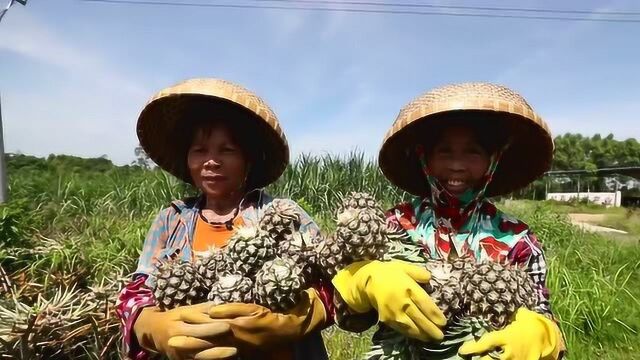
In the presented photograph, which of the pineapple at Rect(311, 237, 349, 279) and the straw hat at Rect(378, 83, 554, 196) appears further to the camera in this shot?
the straw hat at Rect(378, 83, 554, 196)

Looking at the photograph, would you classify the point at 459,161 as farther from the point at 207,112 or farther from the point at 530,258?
the point at 207,112

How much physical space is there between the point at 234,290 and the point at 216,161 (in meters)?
0.45

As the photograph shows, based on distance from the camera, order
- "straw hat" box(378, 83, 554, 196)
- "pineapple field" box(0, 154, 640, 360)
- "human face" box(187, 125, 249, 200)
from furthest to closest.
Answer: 1. "pineapple field" box(0, 154, 640, 360)
2. "human face" box(187, 125, 249, 200)
3. "straw hat" box(378, 83, 554, 196)

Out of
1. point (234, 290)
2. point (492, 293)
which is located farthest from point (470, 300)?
point (234, 290)

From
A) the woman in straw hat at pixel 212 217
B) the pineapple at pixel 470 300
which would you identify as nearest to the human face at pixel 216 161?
the woman in straw hat at pixel 212 217

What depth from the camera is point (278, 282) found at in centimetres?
106

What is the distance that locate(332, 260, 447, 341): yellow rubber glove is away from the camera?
1.02m

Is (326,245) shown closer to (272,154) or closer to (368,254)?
(368,254)

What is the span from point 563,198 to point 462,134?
27.9 meters

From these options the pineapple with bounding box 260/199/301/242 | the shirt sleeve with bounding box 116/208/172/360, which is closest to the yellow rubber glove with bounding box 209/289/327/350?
the pineapple with bounding box 260/199/301/242

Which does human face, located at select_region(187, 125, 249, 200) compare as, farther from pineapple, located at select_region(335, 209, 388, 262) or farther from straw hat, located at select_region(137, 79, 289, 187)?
pineapple, located at select_region(335, 209, 388, 262)

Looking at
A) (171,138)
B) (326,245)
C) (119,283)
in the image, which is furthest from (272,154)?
(119,283)

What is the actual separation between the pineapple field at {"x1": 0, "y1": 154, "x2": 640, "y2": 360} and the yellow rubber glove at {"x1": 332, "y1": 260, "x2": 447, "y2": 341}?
5 cm

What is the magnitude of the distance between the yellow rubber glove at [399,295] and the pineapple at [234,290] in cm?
21
